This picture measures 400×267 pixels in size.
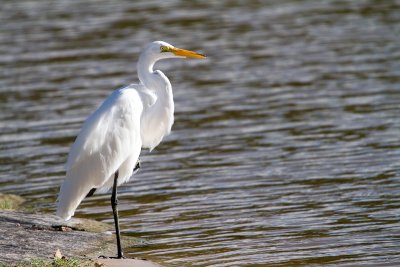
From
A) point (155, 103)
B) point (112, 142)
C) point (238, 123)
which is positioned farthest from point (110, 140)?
point (238, 123)

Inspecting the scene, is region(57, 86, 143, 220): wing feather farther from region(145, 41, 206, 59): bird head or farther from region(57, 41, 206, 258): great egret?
region(145, 41, 206, 59): bird head

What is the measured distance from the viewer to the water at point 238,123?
952 cm

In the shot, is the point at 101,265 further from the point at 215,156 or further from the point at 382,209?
the point at 215,156

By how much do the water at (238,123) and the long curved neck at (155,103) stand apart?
1056mm

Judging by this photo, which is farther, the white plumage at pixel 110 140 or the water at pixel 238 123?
the water at pixel 238 123

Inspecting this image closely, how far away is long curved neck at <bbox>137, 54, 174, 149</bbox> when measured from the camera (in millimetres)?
9320

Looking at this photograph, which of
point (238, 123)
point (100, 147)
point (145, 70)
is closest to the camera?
point (100, 147)

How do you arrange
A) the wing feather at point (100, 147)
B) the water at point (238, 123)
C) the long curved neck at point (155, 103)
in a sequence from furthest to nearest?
the water at point (238, 123)
the long curved neck at point (155, 103)
the wing feather at point (100, 147)

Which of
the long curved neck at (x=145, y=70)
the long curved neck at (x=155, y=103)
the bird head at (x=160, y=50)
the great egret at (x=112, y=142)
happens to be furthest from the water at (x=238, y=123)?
the bird head at (x=160, y=50)

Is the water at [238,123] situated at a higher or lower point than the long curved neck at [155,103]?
lower

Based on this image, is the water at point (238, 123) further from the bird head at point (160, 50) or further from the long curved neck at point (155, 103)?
the bird head at point (160, 50)

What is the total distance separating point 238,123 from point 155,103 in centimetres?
508

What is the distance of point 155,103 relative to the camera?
9.45m

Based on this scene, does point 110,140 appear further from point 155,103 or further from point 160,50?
point 160,50
